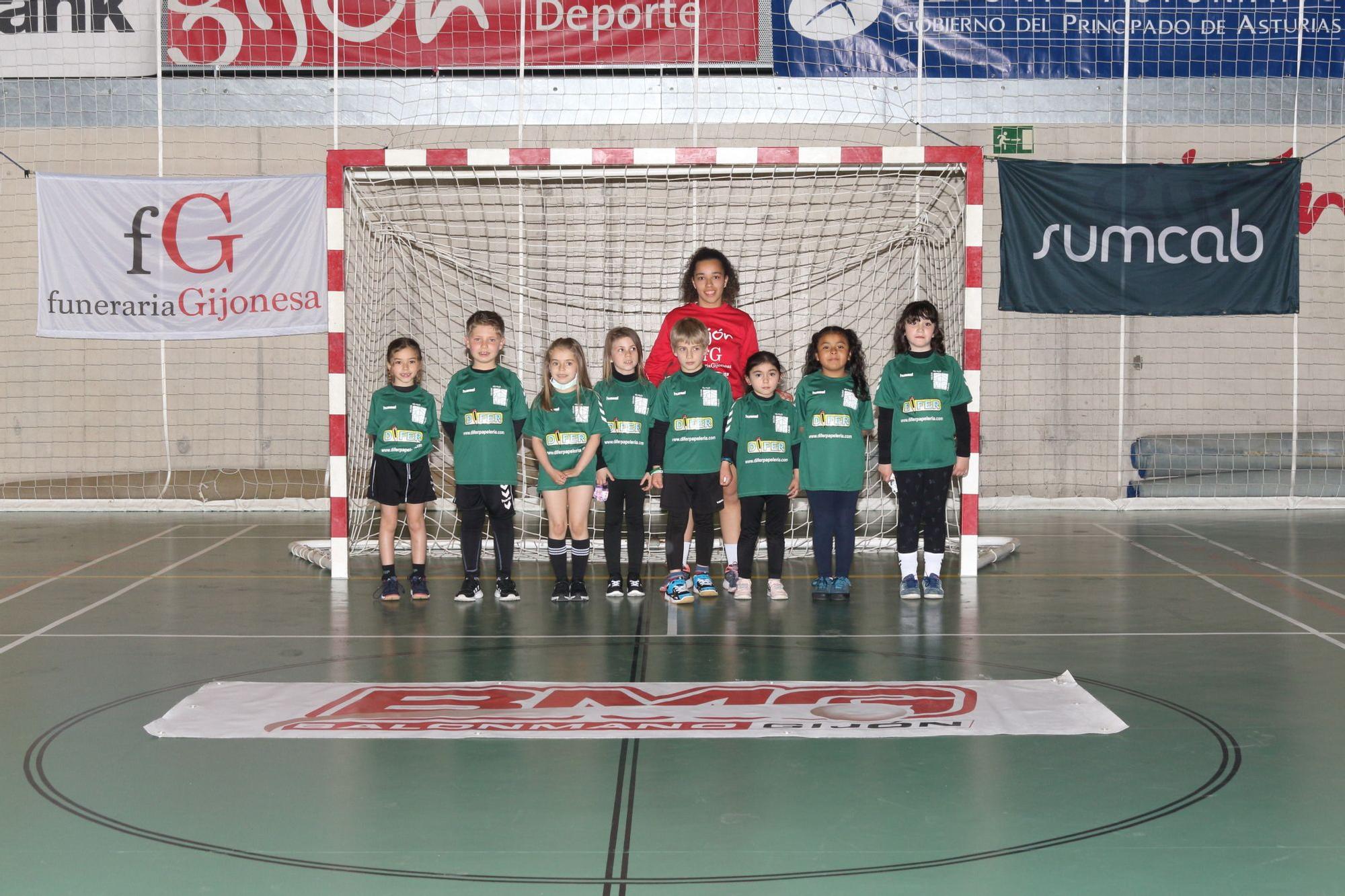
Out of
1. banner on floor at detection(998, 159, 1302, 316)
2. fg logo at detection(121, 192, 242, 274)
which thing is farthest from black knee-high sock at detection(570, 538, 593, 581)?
fg logo at detection(121, 192, 242, 274)

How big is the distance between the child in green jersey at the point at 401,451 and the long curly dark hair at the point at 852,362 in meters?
1.91

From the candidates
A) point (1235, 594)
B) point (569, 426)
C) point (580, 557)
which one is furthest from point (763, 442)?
point (1235, 594)

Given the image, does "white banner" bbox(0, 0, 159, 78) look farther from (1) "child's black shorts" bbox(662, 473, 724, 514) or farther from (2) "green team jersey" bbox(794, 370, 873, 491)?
(2) "green team jersey" bbox(794, 370, 873, 491)

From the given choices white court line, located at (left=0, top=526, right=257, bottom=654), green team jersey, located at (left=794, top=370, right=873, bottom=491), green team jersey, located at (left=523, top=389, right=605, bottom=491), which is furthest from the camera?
green team jersey, located at (left=523, top=389, right=605, bottom=491)

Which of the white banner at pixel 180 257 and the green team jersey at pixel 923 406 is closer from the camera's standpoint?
the green team jersey at pixel 923 406

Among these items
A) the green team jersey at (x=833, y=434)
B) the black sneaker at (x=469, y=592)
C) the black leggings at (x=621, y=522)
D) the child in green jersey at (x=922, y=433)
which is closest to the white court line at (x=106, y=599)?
the black sneaker at (x=469, y=592)

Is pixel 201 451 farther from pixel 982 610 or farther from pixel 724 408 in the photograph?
pixel 982 610

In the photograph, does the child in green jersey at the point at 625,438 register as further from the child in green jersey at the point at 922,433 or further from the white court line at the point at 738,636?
the child in green jersey at the point at 922,433

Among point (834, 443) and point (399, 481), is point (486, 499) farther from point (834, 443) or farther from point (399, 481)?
point (834, 443)

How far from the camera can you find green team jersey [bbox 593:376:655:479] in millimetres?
6027

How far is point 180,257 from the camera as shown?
32.3 feet

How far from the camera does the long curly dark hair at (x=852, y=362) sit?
5949 millimetres

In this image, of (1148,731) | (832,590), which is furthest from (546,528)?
(1148,731)

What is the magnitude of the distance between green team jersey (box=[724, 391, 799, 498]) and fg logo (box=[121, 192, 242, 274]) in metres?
5.62
